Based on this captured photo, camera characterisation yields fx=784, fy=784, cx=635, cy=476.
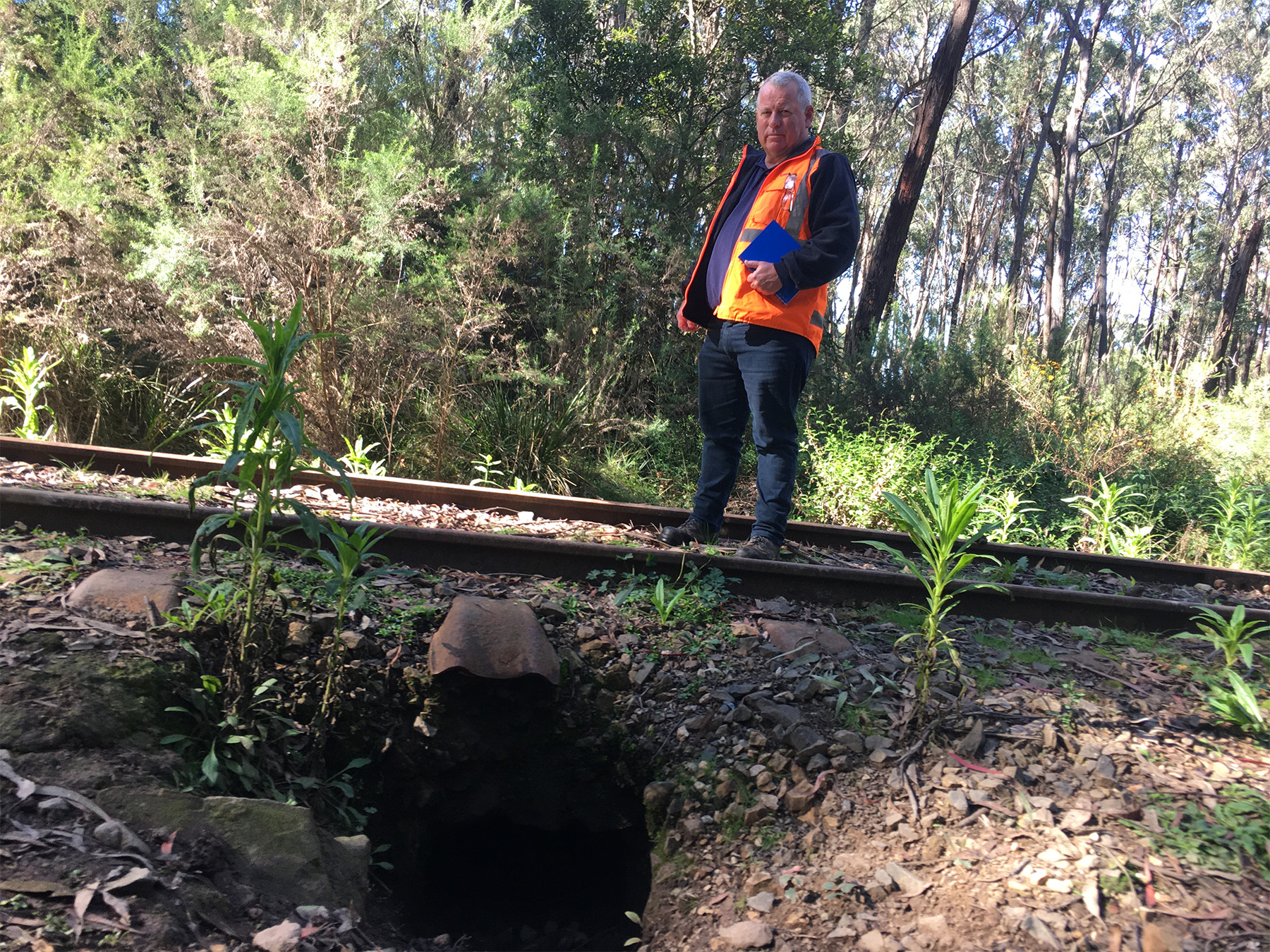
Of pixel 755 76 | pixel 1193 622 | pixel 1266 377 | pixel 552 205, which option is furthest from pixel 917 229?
pixel 1193 622

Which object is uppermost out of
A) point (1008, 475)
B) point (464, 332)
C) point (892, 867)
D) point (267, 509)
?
point (464, 332)

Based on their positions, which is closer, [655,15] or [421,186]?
[421,186]

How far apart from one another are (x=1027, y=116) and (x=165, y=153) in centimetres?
3032

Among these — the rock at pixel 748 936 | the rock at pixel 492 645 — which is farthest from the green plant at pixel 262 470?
the rock at pixel 748 936

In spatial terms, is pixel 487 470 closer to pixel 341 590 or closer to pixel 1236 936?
pixel 341 590

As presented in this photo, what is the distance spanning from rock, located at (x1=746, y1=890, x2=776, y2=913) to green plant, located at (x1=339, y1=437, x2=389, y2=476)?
3.96m

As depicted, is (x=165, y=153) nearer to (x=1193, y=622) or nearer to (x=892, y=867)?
(x=892, y=867)

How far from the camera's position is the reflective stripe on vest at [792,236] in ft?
12.0

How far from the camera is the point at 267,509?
2178 mm

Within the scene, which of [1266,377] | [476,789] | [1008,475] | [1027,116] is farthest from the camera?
[1027,116]

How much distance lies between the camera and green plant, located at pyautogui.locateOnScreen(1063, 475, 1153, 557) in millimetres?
5918

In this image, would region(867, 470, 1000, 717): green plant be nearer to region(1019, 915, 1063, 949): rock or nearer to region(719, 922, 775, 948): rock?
region(1019, 915, 1063, 949): rock

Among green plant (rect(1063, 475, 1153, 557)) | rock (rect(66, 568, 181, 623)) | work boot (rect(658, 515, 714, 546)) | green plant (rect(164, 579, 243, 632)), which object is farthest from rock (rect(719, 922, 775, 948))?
green plant (rect(1063, 475, 1153, 557))

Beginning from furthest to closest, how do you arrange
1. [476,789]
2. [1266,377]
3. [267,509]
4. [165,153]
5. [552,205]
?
[1266,377] → [552,205] → [165,153] → [476,789] → [267,509]
